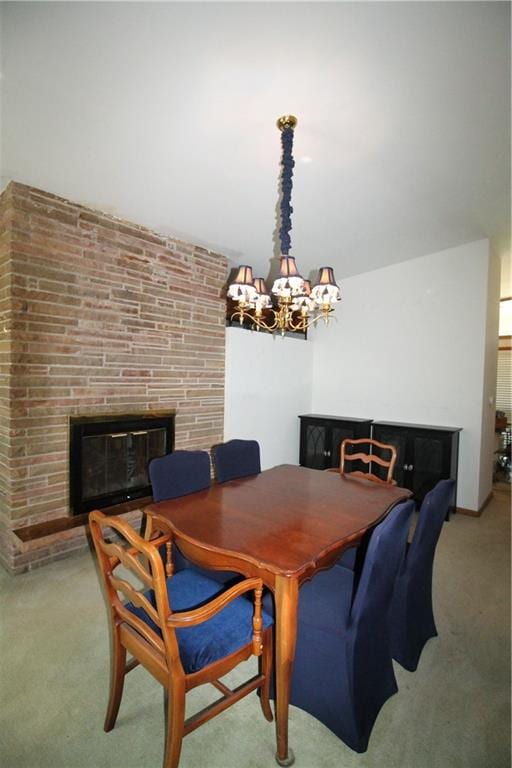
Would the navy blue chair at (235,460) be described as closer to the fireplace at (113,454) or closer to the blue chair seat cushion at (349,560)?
the blue chair seat cushion at (349,560)

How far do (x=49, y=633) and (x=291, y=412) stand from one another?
135 inches

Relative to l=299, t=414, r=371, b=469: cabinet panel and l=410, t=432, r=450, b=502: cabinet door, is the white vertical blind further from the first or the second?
l=299, t=414, r=371, b=469: cabinet panel

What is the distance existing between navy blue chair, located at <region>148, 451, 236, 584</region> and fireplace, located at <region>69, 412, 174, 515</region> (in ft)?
3.28

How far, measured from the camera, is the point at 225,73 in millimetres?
1686

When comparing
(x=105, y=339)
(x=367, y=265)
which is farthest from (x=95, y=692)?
(x=367, y=265)

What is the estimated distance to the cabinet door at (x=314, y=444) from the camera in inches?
181

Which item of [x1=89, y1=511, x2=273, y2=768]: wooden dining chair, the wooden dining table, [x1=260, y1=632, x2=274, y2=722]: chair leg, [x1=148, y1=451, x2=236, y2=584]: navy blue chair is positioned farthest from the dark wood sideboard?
[x1=89, y1=511, x2=273, y2=768]: wooden dining chair

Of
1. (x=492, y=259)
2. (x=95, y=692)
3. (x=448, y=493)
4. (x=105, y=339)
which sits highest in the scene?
(x=492, y=259)

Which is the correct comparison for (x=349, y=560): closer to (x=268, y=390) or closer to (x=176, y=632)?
(x=176, y=632)

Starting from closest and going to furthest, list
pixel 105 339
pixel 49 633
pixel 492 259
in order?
pixel 49 633 → pixel 105 339 → pixel 492 259

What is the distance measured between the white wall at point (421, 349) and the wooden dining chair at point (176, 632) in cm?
340

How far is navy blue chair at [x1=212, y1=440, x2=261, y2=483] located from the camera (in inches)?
99.2

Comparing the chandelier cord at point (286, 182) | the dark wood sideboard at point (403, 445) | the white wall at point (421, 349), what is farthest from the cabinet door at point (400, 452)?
the chandelier cord at point (286, 182)

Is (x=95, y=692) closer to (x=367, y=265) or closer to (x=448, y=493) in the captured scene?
(x=448, y=493)
